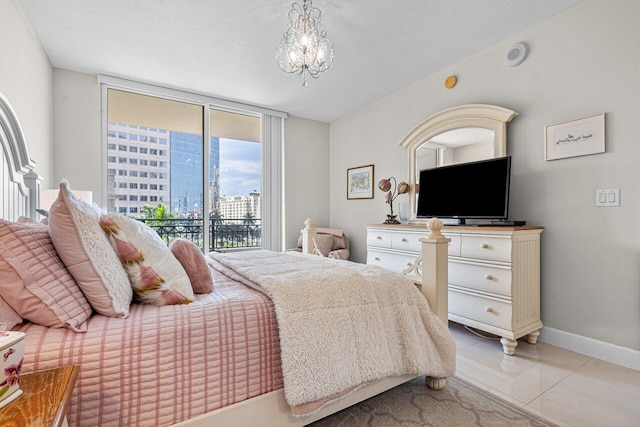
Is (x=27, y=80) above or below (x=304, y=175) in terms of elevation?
above

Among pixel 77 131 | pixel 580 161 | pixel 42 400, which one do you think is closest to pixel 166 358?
pixel 42 400

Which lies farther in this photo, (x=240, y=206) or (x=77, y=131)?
(x=240, y=206)

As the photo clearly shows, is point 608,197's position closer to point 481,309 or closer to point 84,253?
point 481,309

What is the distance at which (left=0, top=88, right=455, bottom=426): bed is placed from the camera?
92 centimetres

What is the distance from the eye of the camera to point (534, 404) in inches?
62.4

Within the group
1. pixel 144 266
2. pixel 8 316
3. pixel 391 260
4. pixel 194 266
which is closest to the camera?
pixel 8 316

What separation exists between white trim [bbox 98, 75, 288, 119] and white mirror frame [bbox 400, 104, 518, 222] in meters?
2.04

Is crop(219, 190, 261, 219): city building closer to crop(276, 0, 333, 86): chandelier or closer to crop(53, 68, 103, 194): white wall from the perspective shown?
crop(53, 68, 103, 194): white wall

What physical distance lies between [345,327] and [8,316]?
113cm

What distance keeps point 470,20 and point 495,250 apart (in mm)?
1794

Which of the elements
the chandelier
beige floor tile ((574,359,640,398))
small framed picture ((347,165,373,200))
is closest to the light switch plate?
beige floor tile ((574,359,640,398))

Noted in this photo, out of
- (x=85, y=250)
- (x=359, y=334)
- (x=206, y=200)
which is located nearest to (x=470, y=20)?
(x=359, y=334)

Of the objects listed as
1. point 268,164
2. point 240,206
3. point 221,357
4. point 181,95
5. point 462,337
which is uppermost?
point 181,95

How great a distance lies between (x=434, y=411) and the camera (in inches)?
59.2
